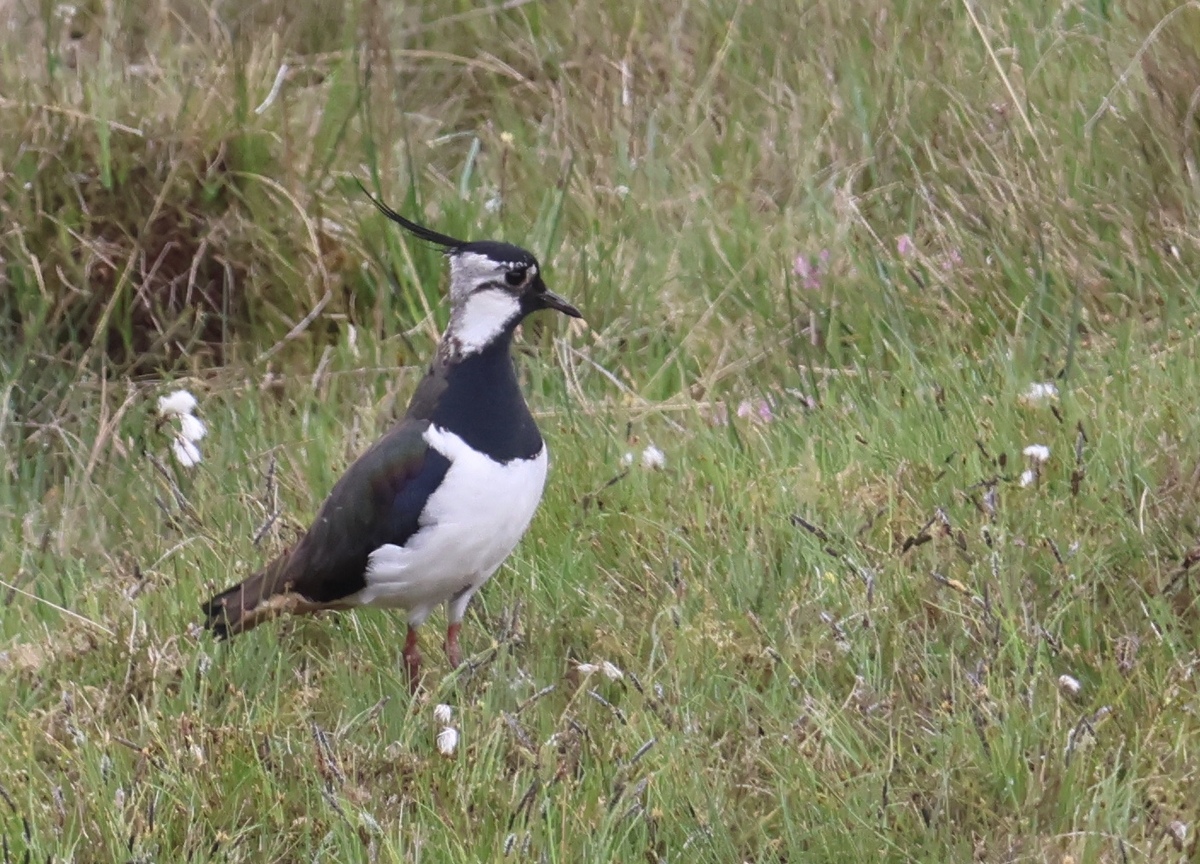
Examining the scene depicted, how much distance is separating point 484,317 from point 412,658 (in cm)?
75

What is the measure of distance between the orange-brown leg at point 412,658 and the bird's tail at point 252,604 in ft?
0.68

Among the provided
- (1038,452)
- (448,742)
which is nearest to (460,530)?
(448,742)

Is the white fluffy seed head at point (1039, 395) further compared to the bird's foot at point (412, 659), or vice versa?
the white fluffy seed head at point (1039, 395)

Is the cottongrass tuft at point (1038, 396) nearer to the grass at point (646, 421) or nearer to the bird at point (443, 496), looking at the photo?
the grass at point (646, 421)

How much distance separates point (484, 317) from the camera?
3934 millimetres

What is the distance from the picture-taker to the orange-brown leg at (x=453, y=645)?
12.5 feet

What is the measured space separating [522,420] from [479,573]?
334mm

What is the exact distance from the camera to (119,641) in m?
3.75

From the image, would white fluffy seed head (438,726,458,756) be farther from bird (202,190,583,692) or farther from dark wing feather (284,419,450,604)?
dark wing feather (284,419,450,604)

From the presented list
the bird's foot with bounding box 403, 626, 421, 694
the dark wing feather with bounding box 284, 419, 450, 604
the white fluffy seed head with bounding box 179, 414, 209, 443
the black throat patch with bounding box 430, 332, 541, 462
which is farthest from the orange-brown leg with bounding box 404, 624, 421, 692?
the white fluffy seed head with bounding box 179, 414, 209, 443

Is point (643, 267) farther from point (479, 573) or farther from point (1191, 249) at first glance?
point (479, 573)

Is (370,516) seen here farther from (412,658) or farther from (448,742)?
(448,742)

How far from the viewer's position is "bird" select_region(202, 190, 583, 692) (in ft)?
12.0

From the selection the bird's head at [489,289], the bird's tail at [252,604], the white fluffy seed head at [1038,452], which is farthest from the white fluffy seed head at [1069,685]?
the bird's tail at [252,604]
